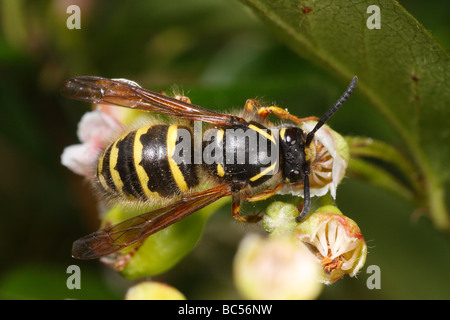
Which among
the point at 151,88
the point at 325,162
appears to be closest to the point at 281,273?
the point at 325,162

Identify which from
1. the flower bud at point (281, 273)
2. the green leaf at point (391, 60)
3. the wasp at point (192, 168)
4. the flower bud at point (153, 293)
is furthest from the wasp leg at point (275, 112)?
the flower bud at point (153, 293)

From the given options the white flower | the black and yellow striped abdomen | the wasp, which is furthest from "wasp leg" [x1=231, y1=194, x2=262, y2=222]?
the white flower

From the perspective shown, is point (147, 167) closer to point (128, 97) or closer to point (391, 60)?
point (128, 97)

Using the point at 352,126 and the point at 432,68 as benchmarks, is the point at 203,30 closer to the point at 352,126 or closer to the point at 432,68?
the point at 352,126

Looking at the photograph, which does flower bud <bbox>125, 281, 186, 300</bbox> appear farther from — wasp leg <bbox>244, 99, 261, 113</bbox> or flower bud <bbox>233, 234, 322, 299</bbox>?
wasp leg <bbox>244, 99, 261, 113</bbox>

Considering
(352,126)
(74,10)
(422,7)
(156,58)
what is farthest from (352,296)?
(74,10)

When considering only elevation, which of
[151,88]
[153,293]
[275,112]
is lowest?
[153,293]
